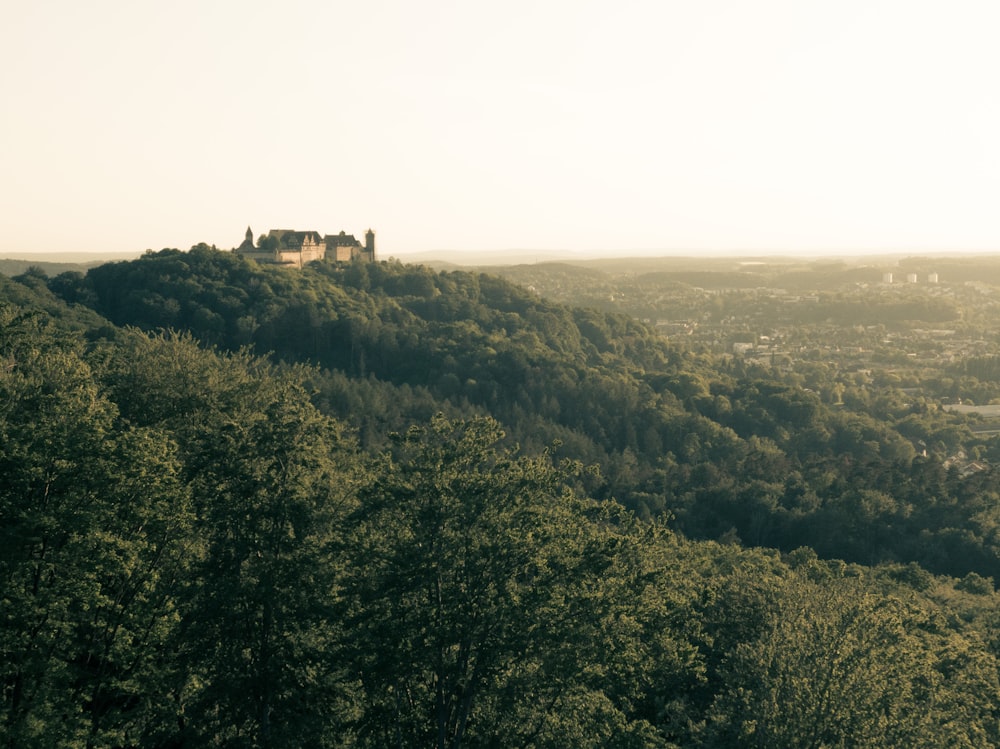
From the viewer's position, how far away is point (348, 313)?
97375 millimetres

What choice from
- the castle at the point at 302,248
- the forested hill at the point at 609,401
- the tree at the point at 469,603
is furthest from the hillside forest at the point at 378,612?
the castle at the point at 302,248

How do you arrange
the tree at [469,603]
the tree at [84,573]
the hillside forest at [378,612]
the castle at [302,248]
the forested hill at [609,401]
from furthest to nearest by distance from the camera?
the castle at [302,248]
the forested hill at [609,401]
the hillside forest at [378,612]
the tree at [469,603]
the tree at [84,573]

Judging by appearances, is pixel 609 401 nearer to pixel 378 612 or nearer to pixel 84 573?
pixel 378 612

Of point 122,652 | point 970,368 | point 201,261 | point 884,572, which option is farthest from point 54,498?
point 970,368

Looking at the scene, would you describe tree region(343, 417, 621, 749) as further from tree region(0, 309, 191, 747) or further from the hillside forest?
tree region(0, 309, 191, 747)

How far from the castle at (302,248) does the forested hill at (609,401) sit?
4648mm

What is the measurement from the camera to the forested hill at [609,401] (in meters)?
57.6

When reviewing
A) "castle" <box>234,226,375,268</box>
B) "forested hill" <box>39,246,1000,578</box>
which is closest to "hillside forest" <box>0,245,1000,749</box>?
"forested hill" <box>39,246,1000,578</box>

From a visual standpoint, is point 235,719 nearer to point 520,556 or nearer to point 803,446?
point 520,556

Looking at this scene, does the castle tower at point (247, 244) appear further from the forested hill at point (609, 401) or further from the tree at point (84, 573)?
the tree at point (84, 573)

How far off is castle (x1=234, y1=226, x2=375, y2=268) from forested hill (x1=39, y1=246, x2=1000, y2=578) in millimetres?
4648

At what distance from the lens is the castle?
115062 mm

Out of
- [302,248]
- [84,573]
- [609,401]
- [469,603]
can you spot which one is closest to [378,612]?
[469,603]

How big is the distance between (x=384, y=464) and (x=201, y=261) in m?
85.6
